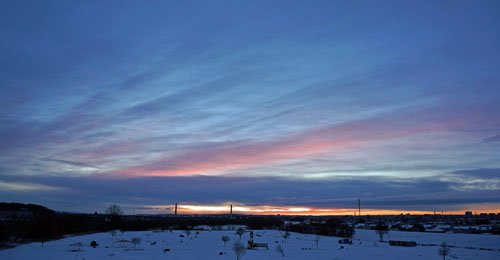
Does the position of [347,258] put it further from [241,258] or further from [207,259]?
[207,259]

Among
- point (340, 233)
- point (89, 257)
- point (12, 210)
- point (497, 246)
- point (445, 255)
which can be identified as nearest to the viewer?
point (89, 257)

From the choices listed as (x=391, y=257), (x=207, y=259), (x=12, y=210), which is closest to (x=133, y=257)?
(x=207, y=259)

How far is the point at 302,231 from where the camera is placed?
446 feet

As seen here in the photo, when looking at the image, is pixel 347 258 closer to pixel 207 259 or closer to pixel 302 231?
pixel 207 259

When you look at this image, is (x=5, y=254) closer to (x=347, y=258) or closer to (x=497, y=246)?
(x=347, y=258)

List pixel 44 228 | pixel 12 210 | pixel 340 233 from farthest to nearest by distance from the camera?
pixel 12 210
pixel 340 233
pixel 44 228

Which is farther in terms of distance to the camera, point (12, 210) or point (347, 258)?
point (12, 210)

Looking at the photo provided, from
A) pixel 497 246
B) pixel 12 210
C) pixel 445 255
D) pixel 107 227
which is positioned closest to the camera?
pixel 445 255

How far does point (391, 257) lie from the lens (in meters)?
59.1

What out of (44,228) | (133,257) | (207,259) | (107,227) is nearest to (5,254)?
(133,257)

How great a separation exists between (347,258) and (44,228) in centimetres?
7023

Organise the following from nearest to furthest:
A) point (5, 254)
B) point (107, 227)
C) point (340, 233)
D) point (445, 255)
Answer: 1. point (5, 254)
2. point (445, 255)
3. point (340, 233)
4. point (107, 227)

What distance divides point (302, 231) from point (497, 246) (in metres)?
61.7

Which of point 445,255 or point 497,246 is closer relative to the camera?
point 445,255
